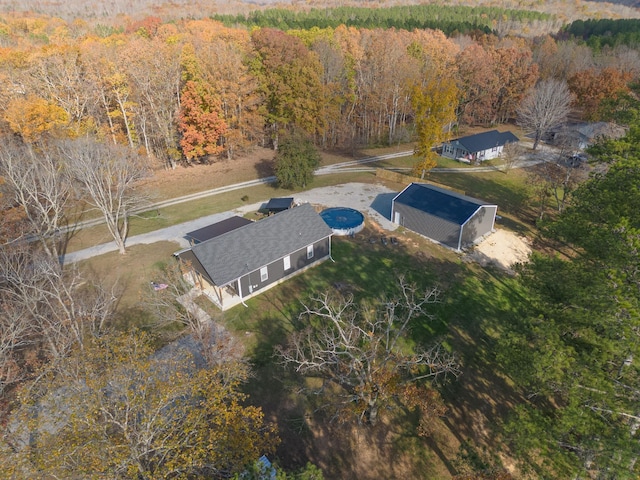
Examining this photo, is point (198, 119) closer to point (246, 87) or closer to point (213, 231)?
point (246, 87)

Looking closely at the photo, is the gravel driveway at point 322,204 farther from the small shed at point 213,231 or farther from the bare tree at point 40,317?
the bare tree at point 40,317

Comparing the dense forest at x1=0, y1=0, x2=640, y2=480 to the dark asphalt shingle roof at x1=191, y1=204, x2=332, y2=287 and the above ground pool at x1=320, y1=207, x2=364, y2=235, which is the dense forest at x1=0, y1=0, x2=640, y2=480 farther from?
the above ground pool at x1=320, y1=207, x2=364, y2=235

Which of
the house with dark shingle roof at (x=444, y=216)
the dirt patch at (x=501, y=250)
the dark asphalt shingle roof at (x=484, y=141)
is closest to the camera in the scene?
the dirt patch at (x=501, y=250)

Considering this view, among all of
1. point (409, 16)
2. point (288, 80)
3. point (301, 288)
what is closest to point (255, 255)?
point (301, 288)

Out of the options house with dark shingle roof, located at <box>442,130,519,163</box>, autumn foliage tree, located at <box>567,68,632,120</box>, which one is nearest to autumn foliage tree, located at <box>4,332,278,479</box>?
house with dark shingle roof, located at <box>442,130,519,163</box>

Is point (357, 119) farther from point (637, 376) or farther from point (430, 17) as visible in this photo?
point (430, 17)

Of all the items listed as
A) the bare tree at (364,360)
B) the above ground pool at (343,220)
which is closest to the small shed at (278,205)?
the above ground pool at (343,220)

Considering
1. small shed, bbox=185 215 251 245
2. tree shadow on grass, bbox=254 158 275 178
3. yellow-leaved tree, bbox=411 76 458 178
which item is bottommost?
tree shadow on grass, bbox=254 158 275 178
